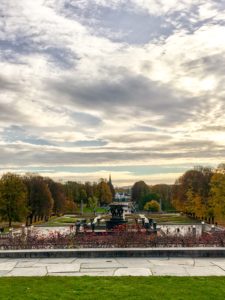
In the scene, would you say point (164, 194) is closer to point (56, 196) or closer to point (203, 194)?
point (56, 196)

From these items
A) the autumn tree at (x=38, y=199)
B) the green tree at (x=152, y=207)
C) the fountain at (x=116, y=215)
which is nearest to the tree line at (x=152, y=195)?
the green tree at (x=152, y=207)

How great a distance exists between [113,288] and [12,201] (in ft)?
125

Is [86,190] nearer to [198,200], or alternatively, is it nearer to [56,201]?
[56,201]

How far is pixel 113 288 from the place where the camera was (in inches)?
358

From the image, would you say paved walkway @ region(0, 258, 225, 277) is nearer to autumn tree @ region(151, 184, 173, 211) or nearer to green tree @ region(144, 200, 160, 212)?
green tree @ region(144, 200, 160, 212)

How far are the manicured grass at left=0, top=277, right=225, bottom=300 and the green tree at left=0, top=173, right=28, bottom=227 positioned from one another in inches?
1415

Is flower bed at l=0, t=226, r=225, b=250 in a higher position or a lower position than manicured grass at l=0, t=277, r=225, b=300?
higher

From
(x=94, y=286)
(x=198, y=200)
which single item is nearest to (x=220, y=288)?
(x=94, y=286)

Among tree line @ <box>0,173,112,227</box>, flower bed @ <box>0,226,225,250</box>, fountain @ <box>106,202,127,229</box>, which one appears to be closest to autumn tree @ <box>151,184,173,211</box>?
tree line @ <box>0,173,112,227</box>

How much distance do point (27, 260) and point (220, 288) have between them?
6848 millimetres

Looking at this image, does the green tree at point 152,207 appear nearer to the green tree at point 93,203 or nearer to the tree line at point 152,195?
the tree line at point 152,195

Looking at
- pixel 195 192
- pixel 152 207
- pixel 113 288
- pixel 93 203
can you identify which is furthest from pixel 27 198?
pixel 113 288

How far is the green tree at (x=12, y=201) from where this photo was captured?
45.0 meters

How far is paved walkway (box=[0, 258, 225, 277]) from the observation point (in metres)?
10.9
